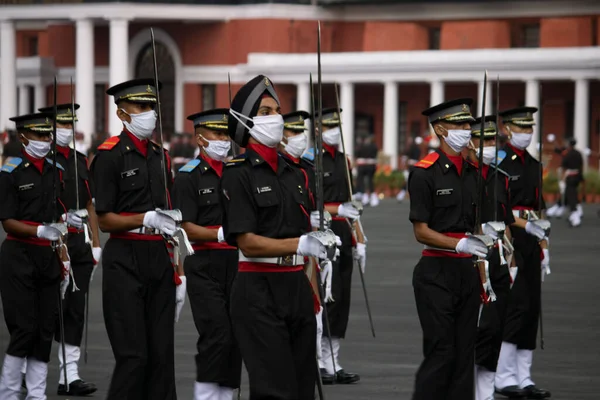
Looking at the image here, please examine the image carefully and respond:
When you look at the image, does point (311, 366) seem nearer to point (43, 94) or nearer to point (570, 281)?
point (570, 281)

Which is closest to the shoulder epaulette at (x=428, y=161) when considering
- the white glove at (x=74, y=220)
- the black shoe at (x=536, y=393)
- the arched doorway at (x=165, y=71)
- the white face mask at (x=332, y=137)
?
the black shoe at (x=536, y=393)

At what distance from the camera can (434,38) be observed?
59.7 meters

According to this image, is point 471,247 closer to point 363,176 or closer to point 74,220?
point 74,220

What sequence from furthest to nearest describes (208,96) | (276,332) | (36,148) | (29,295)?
1. (208,96)
2. (36,148)
3. (29,295)
4. (276,332)

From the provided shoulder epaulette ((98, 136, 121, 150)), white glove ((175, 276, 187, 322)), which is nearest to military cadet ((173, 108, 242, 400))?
white glove ((175, 276, 187, 322))

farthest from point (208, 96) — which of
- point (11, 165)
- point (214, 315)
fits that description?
point (214, 315)

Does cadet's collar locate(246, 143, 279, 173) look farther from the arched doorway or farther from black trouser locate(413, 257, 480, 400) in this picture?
the arched doorway

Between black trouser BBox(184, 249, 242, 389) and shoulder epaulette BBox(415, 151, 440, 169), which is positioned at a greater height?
shoulder epaulette BBox(415, 151, 440, 169)

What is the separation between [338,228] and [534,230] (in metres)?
2.05

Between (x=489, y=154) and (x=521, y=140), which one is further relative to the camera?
(x=521, y=140)

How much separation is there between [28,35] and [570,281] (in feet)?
173

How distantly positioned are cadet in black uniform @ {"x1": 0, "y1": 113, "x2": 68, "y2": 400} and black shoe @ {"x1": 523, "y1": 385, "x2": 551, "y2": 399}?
3.65 metres

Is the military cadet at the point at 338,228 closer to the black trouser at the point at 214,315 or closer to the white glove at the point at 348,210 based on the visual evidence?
the white glove at the point at 348,210

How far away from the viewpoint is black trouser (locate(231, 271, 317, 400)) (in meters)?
7.73
